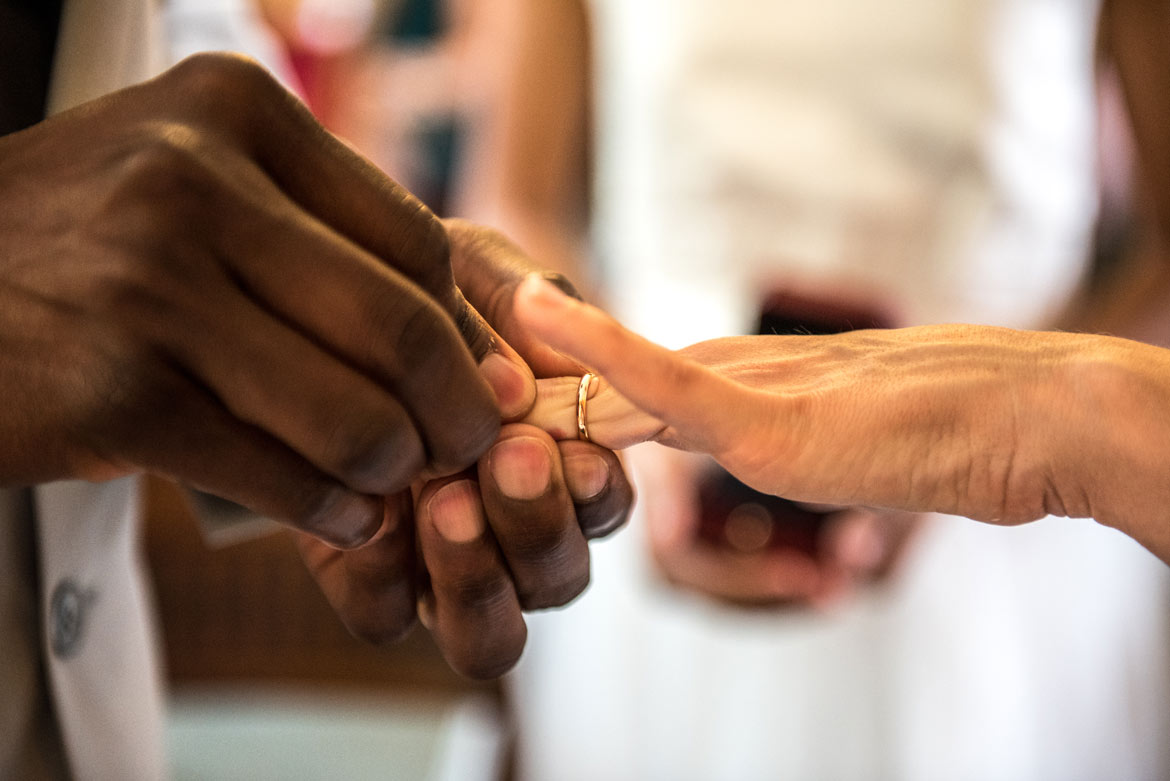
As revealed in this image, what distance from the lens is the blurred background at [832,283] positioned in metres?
1.24

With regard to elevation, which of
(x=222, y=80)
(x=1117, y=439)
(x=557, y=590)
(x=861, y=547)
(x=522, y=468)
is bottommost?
(x=861, y=547)

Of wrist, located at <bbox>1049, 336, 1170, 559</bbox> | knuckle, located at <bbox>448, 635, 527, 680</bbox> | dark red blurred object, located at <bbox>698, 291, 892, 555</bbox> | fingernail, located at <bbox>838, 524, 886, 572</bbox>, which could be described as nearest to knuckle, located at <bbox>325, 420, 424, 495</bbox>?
knuckle, located at <bbox>448, 635, 527, 680</bbox>

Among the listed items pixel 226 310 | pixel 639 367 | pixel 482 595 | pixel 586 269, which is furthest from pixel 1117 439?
pixel 586 269

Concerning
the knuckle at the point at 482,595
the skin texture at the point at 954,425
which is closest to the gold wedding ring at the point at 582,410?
the skin texture at the point at 954,425

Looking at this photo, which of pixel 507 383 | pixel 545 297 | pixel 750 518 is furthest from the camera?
pixel 750 518

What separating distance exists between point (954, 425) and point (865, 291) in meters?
0.63

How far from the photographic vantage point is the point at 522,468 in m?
0.61

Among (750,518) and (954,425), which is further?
(750,518)

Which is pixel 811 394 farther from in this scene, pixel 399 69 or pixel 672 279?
pixel 399 69

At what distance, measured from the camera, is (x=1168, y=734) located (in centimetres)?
133

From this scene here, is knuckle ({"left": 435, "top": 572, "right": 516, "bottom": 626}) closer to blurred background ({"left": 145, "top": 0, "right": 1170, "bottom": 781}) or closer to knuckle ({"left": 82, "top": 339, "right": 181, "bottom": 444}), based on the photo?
knuckle ({"left": 82, "top": 339, "right": 181, "bottom": 444})

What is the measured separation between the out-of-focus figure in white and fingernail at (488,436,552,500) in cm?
60

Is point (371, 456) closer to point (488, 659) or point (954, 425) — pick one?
point (488, 659)

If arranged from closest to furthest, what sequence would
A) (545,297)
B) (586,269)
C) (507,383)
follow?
1. (545,297)
2. (507,383)
3. (586,269)
